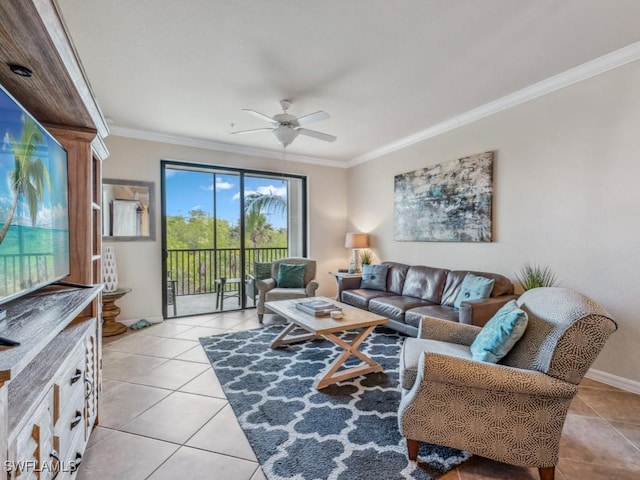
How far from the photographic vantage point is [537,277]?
9.23 ft

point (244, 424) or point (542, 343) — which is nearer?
point (542, 343)

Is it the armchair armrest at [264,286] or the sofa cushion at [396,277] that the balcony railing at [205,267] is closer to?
the armchair armrest at [264,286]

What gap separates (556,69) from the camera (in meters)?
2.62

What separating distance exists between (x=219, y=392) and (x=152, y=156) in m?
3.44

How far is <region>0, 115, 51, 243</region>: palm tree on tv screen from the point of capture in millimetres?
1146

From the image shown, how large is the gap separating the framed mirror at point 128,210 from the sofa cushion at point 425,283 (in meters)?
3.62

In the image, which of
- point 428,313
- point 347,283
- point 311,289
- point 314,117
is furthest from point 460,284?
point 314,117

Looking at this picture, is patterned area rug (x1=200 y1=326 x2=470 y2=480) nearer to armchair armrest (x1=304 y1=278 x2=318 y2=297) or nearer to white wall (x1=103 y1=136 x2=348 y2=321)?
armchair armrest (x1=304 y1=278 x2=318 y2=297)

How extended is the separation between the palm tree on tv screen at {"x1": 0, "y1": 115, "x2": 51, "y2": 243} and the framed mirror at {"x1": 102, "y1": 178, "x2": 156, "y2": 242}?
2.98 metres

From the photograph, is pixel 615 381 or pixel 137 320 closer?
pixel 615 381

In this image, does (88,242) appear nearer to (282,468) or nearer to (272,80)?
(282,468)

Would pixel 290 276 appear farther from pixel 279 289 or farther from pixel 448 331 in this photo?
pixel 448 331

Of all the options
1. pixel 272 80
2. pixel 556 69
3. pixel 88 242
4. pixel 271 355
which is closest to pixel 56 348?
pixel 88 242

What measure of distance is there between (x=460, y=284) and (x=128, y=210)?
4371 millimetres
